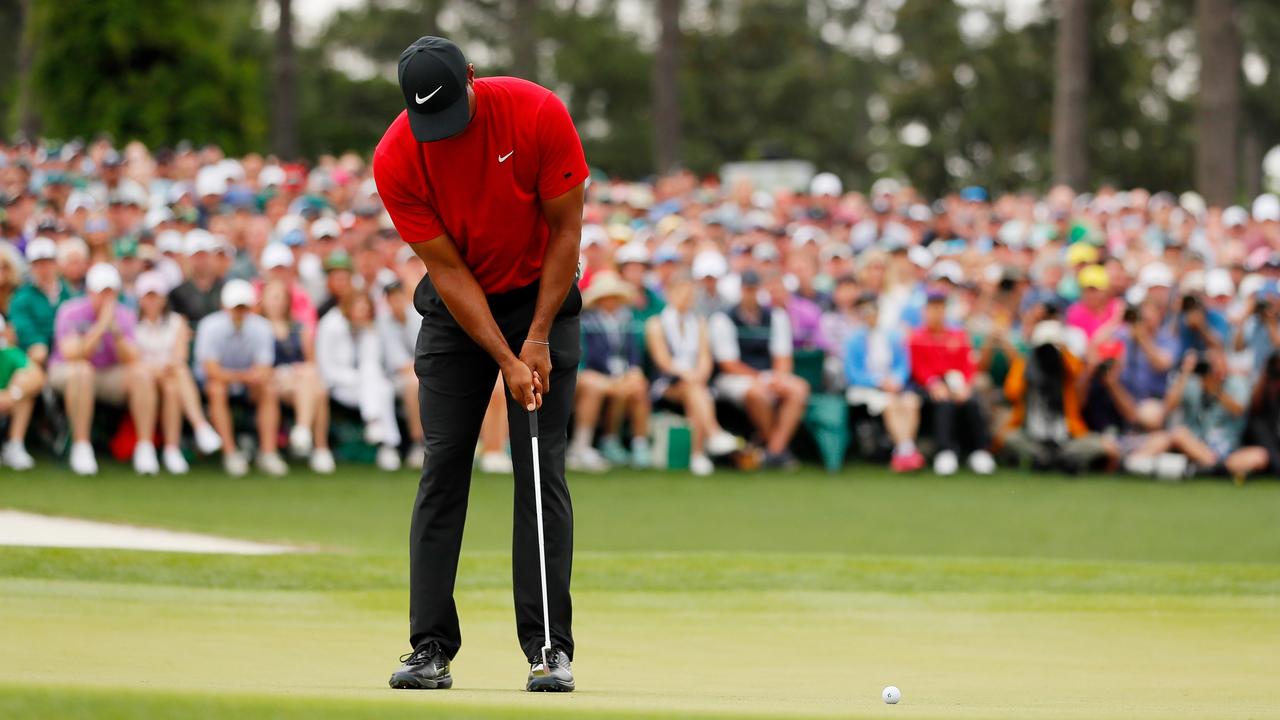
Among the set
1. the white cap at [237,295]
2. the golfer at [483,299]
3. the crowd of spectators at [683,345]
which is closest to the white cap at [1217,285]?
the crowd of spectators at [683,345]

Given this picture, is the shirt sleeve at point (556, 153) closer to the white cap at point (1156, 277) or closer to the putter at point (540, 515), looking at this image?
the putter at point (540, 515)

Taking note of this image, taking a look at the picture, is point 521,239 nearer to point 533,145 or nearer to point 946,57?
point 533,145

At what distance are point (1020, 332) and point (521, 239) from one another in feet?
35.1

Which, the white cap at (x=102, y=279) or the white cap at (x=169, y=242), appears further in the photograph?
the white cap at (x=169, y=242)

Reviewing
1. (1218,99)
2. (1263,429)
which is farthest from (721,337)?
(1218,99)

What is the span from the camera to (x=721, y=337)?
14.7 metres

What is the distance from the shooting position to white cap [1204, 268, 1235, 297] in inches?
596

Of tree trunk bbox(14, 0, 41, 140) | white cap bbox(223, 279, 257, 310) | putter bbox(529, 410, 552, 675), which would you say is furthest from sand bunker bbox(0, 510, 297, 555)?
tree trunk bbox(14, 0, 41, 140)

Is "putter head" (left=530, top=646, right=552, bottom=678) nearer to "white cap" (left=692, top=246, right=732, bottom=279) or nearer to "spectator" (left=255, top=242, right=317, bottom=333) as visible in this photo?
"spectator" (left=255, top=242, right=317, bottom=333)

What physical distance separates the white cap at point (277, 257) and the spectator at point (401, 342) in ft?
2.81

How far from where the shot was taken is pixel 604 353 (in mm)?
14539

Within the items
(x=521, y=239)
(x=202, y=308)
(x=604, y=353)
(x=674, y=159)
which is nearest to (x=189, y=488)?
(x=202, y=308)

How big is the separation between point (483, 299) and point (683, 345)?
924 cm

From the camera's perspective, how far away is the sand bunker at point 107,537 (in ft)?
31.1
